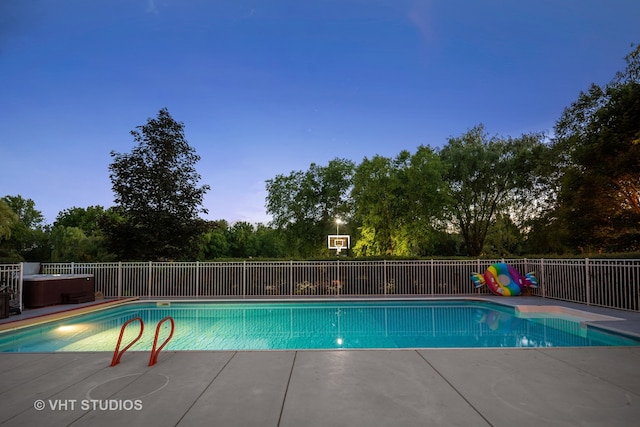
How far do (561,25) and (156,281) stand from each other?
19343 millimetres

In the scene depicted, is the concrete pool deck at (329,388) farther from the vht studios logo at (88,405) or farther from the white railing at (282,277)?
the white railing at (282,277)

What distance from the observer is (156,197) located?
18.3 meters

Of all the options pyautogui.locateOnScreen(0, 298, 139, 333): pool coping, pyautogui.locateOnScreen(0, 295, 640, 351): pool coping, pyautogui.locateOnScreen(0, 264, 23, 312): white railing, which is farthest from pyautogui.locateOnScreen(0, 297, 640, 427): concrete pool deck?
pyautogui.locateOnScreen(0, 264, 23, 312): white railing

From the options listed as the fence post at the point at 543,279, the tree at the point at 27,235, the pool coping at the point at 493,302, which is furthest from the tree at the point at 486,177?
the tree at the point at 27,235

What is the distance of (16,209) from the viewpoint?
45.4m

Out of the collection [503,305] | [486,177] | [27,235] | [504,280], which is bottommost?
[503,305]

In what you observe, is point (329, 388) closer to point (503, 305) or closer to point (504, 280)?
point (503, 305)

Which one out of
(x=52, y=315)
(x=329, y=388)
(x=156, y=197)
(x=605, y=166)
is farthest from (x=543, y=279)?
(x=156, y=197)

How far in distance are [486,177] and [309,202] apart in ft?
48.2

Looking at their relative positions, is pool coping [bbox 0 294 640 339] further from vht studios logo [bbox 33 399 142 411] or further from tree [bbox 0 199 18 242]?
tree [bbox 0 199 18 242]

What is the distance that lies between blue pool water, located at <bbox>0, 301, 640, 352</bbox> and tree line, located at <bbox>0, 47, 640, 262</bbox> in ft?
24.1

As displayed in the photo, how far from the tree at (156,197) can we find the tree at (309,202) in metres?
13.1

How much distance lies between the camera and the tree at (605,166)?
16.7 m

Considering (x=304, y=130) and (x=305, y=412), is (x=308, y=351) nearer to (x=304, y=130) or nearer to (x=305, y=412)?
(x=305, y=412)
